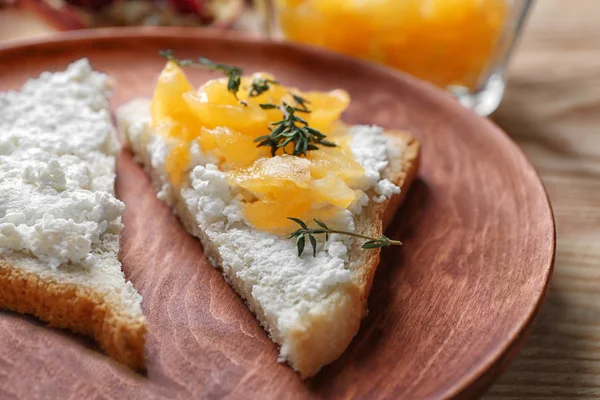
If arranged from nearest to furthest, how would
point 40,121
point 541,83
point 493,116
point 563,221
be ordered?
1. point 40,121
2. point 563,221
3. point 493,116
4. point 541,83

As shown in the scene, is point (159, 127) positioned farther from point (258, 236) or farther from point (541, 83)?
point (541, 83)

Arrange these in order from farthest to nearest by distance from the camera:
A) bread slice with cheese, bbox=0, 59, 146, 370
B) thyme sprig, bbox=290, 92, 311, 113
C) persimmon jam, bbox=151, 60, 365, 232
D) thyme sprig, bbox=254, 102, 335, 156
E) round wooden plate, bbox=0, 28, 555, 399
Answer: thyme sprig, bbox=290, 92, 311, 113, thyme sprig, bbox=254, 102, 335, 156, persimmon jam, bbox=151, 60, 365, 232, bread slice with cheese, bbox=0, 59, 146, 370, round wooden plate, bbox=0, 28, 555, 399

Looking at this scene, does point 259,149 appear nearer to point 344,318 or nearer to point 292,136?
point 292,136

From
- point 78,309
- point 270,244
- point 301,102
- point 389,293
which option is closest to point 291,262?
point 270,244

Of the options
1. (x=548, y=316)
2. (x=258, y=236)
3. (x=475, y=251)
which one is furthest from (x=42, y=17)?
(x=548, y=316)

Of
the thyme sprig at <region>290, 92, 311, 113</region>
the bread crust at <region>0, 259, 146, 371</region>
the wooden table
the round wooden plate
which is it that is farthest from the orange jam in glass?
the bread crust at <region>0, 259, 146, 371</region>

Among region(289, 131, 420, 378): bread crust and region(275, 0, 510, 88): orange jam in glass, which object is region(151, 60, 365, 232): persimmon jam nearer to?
region(289, 131, 420, 378): bread crust
